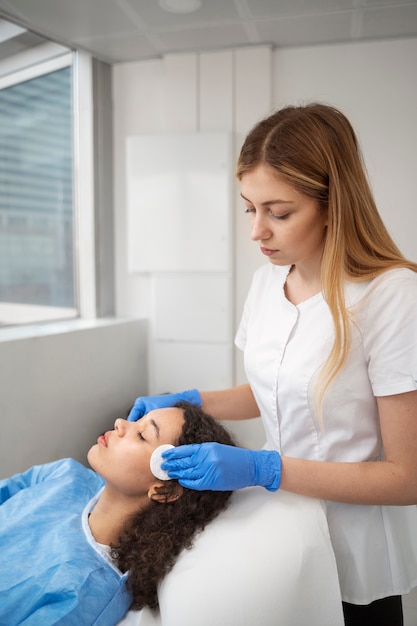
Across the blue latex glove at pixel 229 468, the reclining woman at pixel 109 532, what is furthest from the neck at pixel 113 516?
the blue latex glove at pixel 229 468

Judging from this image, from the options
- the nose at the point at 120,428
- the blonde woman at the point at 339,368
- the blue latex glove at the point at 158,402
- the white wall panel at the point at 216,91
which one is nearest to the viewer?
the blonde woman at the point at 339,368

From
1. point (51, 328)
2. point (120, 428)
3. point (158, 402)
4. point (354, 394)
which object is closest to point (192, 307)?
point (51, 328)

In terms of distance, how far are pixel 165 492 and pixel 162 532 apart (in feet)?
0.28

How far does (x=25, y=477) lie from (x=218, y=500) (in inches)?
25.6

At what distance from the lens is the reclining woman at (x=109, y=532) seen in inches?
41.0

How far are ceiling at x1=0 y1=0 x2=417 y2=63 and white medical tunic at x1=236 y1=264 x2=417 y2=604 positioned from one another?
1.35 meters

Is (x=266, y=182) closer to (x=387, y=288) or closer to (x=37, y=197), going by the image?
(x=387, y=288)

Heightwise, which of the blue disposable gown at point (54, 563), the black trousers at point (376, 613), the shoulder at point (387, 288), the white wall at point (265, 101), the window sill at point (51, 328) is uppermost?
the white wall at point (265, 101)

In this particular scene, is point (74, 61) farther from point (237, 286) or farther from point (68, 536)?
point (68, 536)

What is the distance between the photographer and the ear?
119cm

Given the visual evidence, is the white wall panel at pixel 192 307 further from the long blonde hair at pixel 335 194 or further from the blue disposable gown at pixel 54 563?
the long blonde hair at pixel 335 194

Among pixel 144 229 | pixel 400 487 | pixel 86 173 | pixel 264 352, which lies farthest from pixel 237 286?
pixel 400 487

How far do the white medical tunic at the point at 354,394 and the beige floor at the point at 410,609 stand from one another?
78cm

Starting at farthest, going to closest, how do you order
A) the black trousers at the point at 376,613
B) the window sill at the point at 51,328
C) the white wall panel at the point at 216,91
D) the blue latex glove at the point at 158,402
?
the white wall panel at the point at 216,91 < the window sill at the point at 51,328 < the blue latex glove at the point at 158,402 < the black trousers at the point at 376,613
